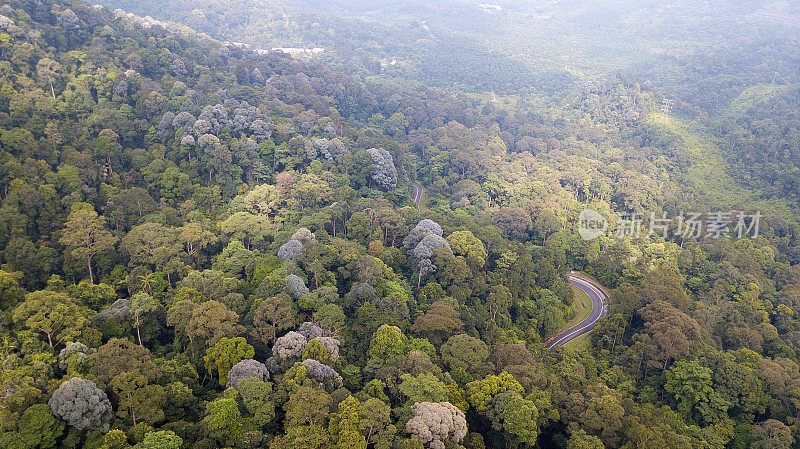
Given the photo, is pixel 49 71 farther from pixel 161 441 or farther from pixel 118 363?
pixel 161 441

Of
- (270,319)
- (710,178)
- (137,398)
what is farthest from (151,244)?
(710,178)

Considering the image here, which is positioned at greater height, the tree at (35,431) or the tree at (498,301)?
the tree at (35,431)

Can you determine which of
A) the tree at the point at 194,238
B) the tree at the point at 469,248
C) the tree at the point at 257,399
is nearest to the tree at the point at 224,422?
the tree at the point at 257,399

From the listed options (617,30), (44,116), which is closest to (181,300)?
(44,116)

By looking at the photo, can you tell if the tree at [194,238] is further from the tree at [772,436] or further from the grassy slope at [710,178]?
the grassy slope at [710,178]

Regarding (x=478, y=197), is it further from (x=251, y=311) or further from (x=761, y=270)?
(x=251, y=311)
